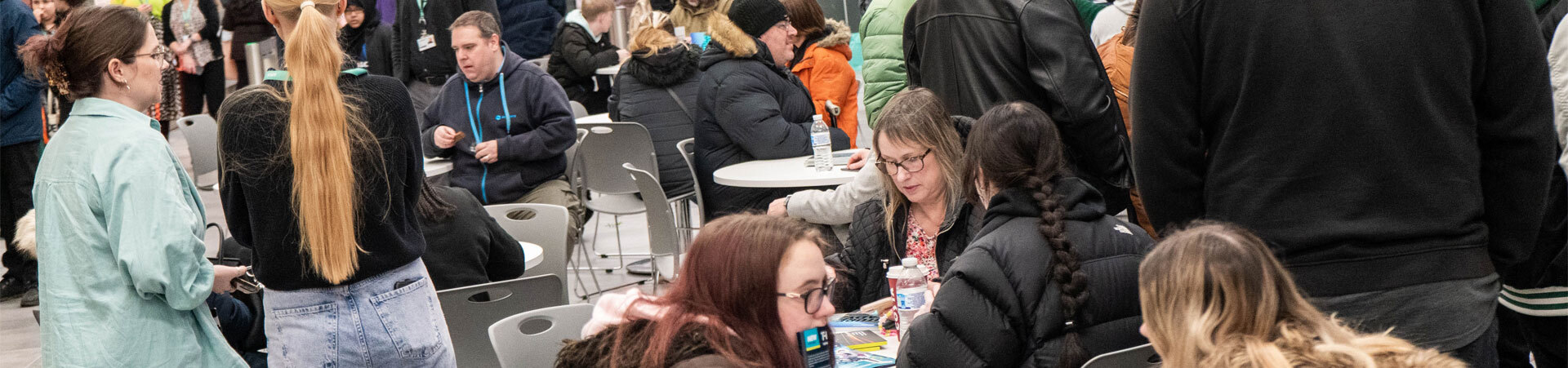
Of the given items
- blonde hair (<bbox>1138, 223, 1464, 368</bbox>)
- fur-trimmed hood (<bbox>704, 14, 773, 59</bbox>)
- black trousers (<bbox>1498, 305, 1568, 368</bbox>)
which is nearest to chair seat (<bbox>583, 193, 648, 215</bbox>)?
fur-trimmed hood (<bbox>704, 14, 773, 59</bbox>)

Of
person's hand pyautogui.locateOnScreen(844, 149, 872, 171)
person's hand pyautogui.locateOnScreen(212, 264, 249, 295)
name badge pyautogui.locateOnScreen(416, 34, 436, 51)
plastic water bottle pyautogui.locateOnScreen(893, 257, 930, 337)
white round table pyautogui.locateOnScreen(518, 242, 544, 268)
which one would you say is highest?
person's hand pyautogui.locateOnScreen(212, 264, 249, 295)

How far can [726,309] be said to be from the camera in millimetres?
1844

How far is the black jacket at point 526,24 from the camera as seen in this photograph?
29.6ft

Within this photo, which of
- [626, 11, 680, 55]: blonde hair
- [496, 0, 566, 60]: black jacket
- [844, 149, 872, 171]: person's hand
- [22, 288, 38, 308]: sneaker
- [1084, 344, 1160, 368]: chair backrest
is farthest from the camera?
[496, 0, 566, 60]: black jacket

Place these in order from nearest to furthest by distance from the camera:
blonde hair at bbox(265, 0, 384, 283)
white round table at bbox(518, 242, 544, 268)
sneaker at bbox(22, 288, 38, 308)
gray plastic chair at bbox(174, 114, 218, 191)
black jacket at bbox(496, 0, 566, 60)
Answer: blonde hair at bbox(265, 0, 384, 283), white round table at bbox(518, 242, 544, 268), sneaker at bbox(22, 288, 38, 308), gray plastic chair at bbox(174, 114, 218, 191), black jacket at bbox(496, 0, 566, 60)

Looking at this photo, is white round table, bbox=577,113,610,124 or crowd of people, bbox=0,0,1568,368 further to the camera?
white round table, bbox=577,113,610,124

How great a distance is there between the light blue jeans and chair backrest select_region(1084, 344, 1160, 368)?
1.49 metres

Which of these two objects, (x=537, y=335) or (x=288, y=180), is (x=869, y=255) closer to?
(x=537, y=335)

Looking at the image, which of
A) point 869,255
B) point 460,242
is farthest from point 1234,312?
point 460,242

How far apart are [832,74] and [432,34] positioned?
3177 mm

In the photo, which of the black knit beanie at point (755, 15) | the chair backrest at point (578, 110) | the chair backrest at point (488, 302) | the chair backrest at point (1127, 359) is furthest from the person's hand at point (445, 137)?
the chair backrest at point (1127, 359)

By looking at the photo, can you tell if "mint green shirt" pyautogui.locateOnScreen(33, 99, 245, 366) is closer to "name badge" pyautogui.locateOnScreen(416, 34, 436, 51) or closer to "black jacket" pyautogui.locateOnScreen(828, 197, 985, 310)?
"black jacket" pyautogui.locateOnScreen(828, 197, 985, 310)

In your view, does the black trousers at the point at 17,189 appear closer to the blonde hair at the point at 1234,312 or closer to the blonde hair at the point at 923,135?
the blonde hair at the point at 923,135

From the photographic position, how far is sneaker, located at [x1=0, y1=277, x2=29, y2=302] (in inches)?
258
